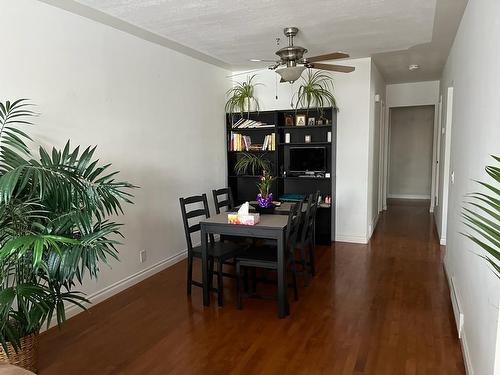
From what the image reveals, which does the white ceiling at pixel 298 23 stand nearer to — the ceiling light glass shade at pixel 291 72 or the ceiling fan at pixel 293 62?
the ceiling fan at pixel 293 62

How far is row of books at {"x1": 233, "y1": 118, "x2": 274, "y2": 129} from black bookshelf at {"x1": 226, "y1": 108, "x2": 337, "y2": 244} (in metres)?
0.06

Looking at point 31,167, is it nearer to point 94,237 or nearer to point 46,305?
point 94,237

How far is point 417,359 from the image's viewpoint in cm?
246

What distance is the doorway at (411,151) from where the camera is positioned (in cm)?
911

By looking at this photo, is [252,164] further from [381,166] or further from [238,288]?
[381,166]

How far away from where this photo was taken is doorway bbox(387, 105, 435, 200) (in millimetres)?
9109

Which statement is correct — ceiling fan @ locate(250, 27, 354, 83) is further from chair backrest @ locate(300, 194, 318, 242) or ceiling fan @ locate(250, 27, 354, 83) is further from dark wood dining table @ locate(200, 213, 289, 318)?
dark wood dining table @ locate(200, 213, 289, 318)

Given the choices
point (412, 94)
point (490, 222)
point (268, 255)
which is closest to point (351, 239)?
point (268, 255)

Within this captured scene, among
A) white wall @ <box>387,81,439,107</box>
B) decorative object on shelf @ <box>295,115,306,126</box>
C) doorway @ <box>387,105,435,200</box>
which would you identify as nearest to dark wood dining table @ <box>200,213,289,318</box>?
decorative object on shelf @ <box>295,115,306,126</box>

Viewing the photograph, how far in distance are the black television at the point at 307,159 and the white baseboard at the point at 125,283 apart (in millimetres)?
1984

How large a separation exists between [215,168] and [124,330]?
2913 millimetres

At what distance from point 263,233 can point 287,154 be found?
2561 millimetres

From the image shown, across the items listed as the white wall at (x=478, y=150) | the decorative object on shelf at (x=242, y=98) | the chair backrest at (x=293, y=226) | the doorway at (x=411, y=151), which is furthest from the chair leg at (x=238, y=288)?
the doorway at (x=411, y=151)

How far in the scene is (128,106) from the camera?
3.74 meters
